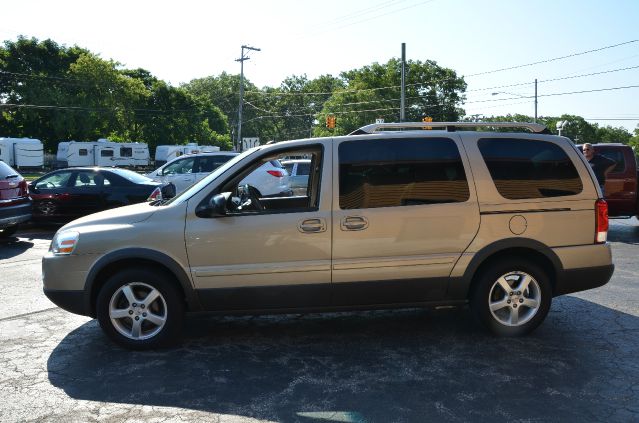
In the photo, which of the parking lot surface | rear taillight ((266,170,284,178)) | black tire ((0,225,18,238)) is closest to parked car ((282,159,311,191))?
rear taillight ((266,170,284,178))

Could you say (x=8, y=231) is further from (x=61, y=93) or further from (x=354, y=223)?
(x=61, y=93)

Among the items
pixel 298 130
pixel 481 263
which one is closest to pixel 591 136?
pixel 298 130

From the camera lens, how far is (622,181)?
38.4ft

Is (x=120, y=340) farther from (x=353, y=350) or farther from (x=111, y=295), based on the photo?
(x=353, y=350)

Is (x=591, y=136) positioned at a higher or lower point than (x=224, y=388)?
higher

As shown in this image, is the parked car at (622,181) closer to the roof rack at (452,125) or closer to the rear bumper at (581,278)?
the roof rack at (452,125)

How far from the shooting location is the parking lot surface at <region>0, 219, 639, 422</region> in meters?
3.51

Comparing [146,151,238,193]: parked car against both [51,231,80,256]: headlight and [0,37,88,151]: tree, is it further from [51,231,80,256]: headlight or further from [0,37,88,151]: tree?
[0,37,88,151]: tree

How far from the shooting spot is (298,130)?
10688cm

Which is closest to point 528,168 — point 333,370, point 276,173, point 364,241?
point 364,241

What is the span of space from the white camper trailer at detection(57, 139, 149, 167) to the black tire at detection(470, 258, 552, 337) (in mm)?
45949

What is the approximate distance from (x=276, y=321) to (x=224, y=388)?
1.65 m

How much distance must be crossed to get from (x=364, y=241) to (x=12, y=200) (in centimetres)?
843

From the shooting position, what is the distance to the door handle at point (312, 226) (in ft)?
14.9
